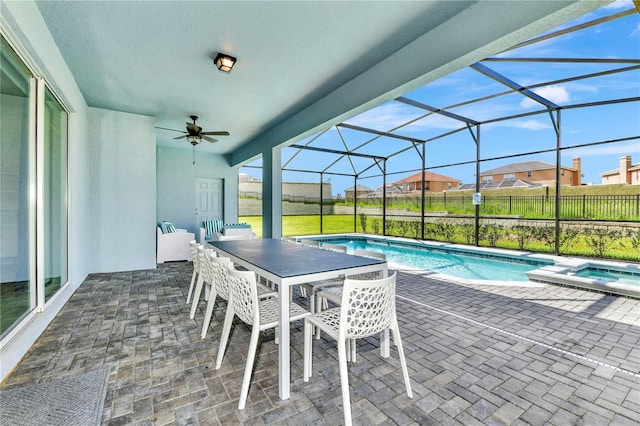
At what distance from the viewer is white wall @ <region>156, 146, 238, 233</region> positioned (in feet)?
26.5

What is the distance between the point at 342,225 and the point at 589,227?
728cm

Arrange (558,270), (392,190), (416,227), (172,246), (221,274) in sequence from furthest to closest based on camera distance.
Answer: (392,190) < (416,227) < (172,246) < (558,270) < (221,274)

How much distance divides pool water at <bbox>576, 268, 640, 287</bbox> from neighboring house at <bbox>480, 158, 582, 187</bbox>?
2.00 m

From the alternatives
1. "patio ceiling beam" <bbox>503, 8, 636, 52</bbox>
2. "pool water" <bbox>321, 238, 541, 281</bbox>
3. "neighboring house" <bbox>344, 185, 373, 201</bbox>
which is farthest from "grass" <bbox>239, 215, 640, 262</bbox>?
"patio ceiling beam" <bbox>503, 8, 636, 52</bbox>

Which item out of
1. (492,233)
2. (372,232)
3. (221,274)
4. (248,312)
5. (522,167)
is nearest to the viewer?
(248,312)

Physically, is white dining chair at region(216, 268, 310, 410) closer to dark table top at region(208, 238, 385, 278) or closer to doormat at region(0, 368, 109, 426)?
dark table top at region(208, 238, 385, 278)


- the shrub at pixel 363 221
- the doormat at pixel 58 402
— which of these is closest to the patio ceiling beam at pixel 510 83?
the doormat at pixel 58 402

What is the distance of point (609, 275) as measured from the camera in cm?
498

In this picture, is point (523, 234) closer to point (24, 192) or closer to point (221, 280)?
point (221, 280)

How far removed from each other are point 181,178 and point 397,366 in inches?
320

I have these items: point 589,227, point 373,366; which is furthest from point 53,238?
point 589,227

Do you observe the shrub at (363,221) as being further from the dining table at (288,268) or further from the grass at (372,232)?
the dining table at (288,268)

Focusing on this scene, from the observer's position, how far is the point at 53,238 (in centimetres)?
325

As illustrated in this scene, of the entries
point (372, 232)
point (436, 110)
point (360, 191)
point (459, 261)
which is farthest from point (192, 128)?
point (372, 232)
